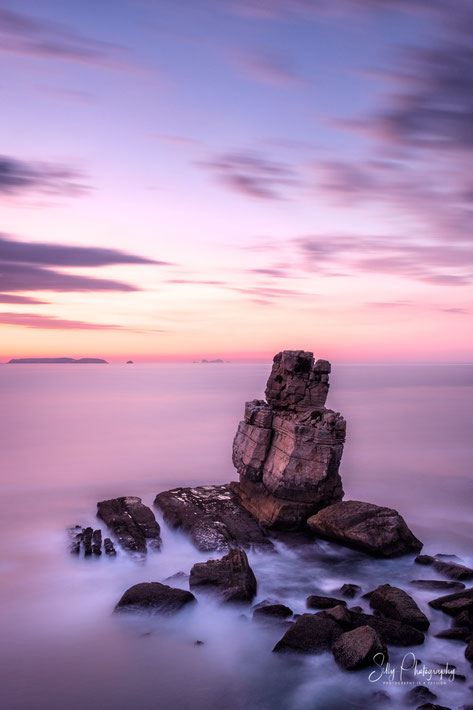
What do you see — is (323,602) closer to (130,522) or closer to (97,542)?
(97,542)

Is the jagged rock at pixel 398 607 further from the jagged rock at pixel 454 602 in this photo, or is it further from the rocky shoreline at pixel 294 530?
the jagged rock at pixel 454 602

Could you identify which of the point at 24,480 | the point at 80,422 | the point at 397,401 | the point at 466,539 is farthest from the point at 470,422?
the point at 24,480

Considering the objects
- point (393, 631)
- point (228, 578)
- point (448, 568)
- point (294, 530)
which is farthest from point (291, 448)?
point (393, 631)

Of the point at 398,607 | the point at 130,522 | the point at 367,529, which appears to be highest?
the point at 367,529

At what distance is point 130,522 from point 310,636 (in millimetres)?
9305

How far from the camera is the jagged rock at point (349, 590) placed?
44.9 ft

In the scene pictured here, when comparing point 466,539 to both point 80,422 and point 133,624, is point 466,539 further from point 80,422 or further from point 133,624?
point 80,422

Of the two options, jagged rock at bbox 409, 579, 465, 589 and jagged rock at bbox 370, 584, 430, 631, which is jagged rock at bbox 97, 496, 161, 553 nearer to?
jagged rock at bbox 370, 584, 430, 631

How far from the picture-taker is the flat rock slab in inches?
673

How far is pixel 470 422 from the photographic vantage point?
49500 mm

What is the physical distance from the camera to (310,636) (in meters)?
11.1

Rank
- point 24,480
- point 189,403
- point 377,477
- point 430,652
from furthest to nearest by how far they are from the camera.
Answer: point 189,403 < point 377,477 < point 24,480 < point 430,652

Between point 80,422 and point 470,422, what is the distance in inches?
1453

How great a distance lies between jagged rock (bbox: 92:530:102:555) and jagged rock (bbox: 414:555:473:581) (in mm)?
9964
